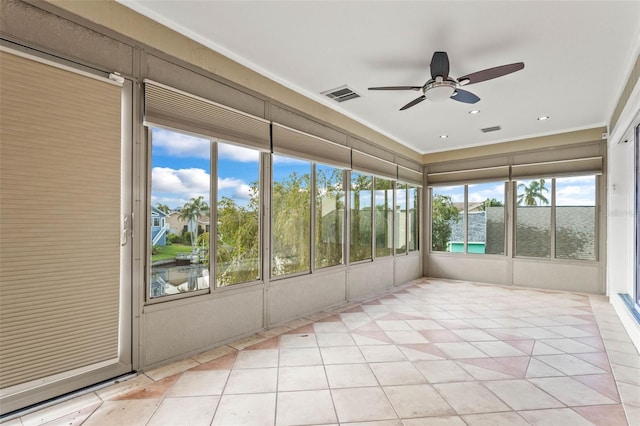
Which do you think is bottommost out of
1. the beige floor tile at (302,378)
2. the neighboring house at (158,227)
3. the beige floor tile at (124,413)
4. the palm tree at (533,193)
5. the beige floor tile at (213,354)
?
the beige floor tile at (302,378)

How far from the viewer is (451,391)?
253 centimetres

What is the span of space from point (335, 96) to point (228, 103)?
1.60m

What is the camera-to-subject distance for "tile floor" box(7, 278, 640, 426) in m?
2.19

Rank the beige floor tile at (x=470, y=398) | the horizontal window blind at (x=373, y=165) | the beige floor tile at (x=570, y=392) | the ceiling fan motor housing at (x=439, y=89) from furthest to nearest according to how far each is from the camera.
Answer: the horizontal window blind at (x=373, y=165)
the ceiling fan motor housing at (x=439, y=89)
the beige floor tile at (x=570, y=392)
the beige floor tile at (x=470, y=398)

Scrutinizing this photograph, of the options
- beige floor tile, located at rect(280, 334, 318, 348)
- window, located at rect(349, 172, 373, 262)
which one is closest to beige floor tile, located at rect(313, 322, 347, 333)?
beige floor tile, located at rect(280, 334, 318, 348)

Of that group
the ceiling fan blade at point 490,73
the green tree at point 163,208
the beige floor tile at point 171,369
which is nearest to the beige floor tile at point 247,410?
the beige floor tile at point 171,369

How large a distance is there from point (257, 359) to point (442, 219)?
19.4 ft

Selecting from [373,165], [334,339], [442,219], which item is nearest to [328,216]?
[373,165]

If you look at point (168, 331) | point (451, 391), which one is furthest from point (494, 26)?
point (168, 331)

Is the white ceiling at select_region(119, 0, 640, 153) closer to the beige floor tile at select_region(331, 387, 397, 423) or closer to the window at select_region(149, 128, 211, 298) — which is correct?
the window at select_region(149, 128, 211, 298)

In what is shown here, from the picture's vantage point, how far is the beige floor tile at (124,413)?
2.08 metres

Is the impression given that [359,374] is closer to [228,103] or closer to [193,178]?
[193,178]

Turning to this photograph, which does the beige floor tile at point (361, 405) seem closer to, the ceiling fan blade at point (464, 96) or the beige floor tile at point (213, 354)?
the beige floor tile at point (213, 354)

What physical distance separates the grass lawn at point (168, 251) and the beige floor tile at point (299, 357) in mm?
1398
